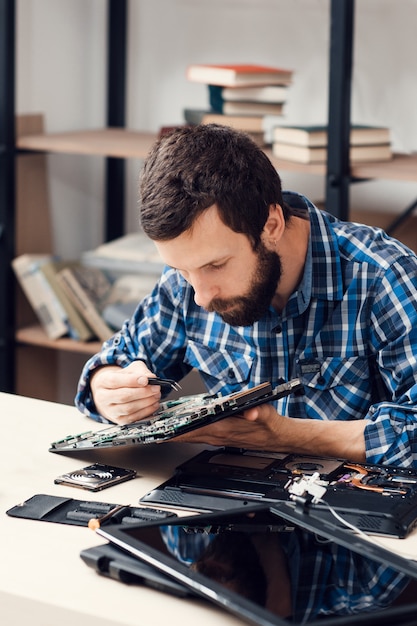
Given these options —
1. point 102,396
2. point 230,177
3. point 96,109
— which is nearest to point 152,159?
point 230,177

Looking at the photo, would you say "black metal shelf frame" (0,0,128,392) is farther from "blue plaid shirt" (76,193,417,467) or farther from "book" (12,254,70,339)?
"blue plaid shirt" (76,193,417,467)

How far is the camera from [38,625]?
1013 millimetres

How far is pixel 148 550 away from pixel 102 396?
0.55 m

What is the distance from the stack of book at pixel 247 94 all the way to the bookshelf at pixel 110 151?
0.33 feet

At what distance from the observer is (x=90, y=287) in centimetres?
287

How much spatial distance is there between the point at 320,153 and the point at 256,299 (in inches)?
38.5

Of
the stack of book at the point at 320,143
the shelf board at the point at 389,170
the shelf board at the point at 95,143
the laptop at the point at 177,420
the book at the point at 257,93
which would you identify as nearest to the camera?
the laptop at the point at 177,420

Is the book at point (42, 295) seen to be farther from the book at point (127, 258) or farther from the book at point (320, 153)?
the book at point (320, 153)

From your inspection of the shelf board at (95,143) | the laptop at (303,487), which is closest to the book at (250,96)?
the shelf board at (95,143)

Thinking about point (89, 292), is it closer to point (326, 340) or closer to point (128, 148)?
point (128, 148)

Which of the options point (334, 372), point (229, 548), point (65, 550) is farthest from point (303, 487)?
point (334, 372)

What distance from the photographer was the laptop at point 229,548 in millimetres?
926

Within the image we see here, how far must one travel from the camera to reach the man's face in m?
1.45

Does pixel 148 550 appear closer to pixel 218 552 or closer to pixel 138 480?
pixel 218 552
